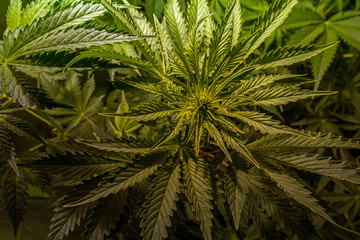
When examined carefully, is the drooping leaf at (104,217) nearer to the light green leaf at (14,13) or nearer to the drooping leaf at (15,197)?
the drooping leaf at (15,197)

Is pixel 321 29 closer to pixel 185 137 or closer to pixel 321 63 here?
pixel 321 63

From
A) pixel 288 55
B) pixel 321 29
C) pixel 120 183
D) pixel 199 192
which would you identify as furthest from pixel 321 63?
pixel 120 183

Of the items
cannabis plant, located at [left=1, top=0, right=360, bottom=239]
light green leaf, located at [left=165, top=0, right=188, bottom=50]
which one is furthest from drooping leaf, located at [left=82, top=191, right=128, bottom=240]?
light green leaf, located at [left=165, top=0, right=188, bottom=50]

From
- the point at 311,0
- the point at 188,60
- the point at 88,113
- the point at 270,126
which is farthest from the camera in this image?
the point at 311,0

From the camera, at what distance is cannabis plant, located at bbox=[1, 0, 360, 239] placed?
527 millimetres

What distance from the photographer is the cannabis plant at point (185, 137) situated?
53cm

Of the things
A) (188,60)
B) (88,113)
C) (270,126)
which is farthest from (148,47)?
(88,113)

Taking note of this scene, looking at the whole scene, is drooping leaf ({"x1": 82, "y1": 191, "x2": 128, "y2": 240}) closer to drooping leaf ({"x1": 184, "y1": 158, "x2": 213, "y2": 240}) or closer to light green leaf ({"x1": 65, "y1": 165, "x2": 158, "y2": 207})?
light green leaf ({"x1": 65, "y1": 165, "x2": 158, "y2": 207})

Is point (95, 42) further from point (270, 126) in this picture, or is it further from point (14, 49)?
point (270, 126)

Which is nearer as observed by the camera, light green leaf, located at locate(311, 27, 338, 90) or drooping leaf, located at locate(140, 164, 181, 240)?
drooping leaf, located at locate(140, 164, 181, 240)

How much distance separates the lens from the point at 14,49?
0.55 meters

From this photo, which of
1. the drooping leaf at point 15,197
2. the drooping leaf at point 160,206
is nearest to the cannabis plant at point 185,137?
the drooping leaf at point 160,206

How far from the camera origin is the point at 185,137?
621 millimetres

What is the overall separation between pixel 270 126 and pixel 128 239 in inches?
18.9
